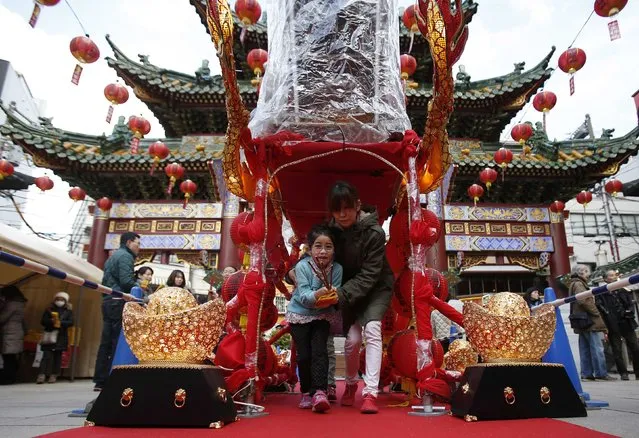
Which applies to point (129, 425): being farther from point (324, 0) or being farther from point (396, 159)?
point (324, 0)

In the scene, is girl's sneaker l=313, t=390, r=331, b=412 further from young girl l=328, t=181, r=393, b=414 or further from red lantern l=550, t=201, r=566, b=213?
red lantern l=550, t=201, r=566, b=213

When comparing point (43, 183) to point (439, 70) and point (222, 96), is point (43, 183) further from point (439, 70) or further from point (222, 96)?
point (439, 70)

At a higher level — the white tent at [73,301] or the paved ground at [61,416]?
the white tent at [73,301]

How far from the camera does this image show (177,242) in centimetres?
1087

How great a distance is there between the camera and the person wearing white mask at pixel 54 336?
650 cm

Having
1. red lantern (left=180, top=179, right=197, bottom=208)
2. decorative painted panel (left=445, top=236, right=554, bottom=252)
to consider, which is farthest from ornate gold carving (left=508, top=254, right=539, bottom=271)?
red lantern (left=180, top=179, right=197, bottom=208)

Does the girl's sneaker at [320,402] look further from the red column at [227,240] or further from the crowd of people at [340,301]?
the red column at [227,240]

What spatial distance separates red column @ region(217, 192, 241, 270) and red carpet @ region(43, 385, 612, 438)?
8.30 meters

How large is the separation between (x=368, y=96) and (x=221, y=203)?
27.0 feet

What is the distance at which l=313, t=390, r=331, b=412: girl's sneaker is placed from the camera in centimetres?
259

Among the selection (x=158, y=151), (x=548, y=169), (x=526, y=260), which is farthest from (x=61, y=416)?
(x=548, y=169)

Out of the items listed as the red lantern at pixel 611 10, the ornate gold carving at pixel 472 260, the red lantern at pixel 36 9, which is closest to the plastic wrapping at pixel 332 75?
the red lantern at pixel 611 10

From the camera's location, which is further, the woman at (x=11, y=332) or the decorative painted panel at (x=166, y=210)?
the decorative painted panel at (x=166, y=210)

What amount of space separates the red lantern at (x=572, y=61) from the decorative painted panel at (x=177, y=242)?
26.3 ft
